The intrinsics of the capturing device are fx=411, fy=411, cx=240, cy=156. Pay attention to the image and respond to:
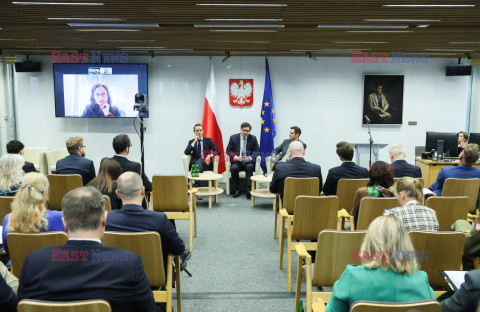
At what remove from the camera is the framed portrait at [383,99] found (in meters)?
9.53

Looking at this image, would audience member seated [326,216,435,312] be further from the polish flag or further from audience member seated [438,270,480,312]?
the polish flag

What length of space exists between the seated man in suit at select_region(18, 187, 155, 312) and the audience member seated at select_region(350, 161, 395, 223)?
8.80ft

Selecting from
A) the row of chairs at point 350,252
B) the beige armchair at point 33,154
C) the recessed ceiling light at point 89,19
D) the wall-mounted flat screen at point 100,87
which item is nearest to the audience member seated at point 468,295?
the row of chairs at point 350,252

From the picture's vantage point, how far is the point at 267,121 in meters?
9.38

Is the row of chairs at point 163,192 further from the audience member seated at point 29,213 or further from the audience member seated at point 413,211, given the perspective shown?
the audience member seated at point 413,211

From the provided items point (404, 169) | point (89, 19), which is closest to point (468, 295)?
point (404, 169)

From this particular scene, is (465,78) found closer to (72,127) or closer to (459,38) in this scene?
(459,38)

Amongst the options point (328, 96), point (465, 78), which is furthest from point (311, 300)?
point (465, 78)

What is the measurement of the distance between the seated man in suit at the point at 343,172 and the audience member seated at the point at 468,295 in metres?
2.95

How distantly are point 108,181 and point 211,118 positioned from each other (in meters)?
5.26

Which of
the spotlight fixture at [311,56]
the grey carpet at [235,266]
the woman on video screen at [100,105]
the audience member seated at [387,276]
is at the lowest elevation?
the grey carpet at [235,266]

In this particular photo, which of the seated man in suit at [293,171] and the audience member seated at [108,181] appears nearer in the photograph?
the audience member seated at [108,181]

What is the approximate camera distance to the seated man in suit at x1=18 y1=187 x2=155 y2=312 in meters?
1.83

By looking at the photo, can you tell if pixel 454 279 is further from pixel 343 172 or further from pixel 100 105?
pixel 100 105
